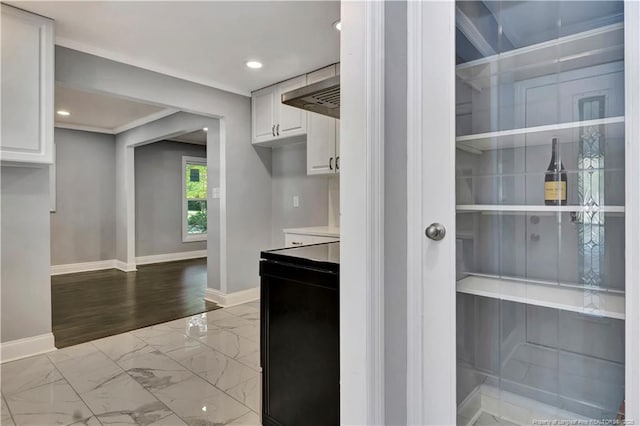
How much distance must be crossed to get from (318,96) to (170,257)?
585 centimetres

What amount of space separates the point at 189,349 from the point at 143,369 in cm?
40

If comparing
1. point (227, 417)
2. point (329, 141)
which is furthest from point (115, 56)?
point (227, 417)

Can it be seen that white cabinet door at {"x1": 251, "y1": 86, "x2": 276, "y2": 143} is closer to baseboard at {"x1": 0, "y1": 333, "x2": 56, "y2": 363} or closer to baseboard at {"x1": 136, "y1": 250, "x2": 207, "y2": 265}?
baseboard at {"x1": 0, "y1": 333, "x2": 56, "y2": 363}

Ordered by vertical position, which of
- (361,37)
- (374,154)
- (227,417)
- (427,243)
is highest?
(361,37)

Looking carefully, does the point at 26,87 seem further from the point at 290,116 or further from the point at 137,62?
the point at 290,116

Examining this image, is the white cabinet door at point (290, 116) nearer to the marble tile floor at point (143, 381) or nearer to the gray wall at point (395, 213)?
the marble tile floor at point (143, 381)

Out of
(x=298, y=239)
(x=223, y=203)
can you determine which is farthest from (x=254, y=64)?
(x=298, y=239)

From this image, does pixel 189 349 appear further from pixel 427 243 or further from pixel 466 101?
pixel 466 101

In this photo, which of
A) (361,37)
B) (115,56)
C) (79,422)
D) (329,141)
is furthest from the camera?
(329,141)

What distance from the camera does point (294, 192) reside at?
169 inches

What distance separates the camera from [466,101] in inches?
39.8

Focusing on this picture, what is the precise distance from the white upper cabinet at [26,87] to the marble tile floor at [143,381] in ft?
4.92

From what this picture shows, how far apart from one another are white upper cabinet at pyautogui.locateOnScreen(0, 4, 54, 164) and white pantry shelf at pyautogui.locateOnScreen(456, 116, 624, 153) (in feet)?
9.52
